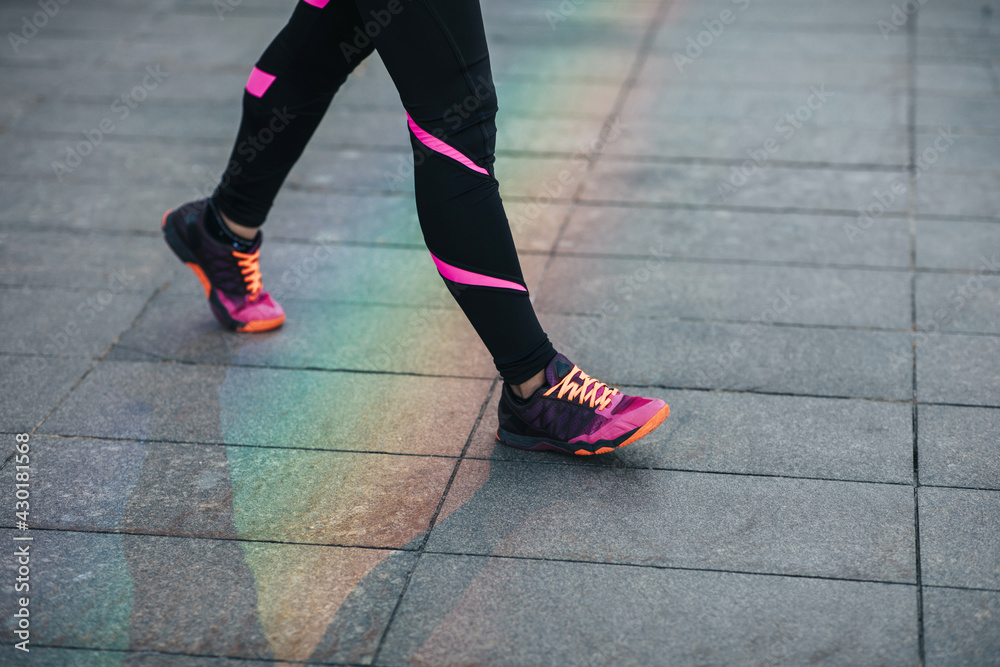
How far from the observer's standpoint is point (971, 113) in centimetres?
526

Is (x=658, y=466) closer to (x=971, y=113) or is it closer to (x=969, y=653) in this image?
(x=969, y=653)

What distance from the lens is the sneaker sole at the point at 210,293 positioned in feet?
10.9

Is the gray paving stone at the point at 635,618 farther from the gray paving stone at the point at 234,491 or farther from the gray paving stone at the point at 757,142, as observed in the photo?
the gray paving stone at the point at 757,142

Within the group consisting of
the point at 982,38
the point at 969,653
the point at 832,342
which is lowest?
the point at 982,38

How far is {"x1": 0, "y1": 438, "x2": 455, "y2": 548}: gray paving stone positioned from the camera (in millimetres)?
2408

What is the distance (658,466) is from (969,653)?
2.87 ft

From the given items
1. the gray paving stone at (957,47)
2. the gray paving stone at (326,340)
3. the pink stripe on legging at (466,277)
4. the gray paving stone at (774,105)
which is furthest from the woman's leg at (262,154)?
the gray paving stone at (957,47)

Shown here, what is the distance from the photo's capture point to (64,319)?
137 inches

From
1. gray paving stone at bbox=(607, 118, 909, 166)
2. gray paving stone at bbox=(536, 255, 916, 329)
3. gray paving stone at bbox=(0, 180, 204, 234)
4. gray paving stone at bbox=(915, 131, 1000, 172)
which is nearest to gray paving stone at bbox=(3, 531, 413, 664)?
gray paving stone at bbox=(536, 255, 916, 329)

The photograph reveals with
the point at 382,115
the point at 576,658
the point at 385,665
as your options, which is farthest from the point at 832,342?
the point at 382,115

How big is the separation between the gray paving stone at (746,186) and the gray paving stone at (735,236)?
13 centimetres

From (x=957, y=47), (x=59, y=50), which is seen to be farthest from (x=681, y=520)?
(x=59, y=50)

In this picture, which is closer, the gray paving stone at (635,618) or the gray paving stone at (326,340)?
the gray paving stone at (635,618)
